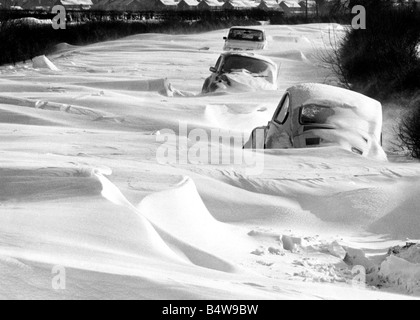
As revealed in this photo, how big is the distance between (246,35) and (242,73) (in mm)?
11064

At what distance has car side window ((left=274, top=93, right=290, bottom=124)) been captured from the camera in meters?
11.1

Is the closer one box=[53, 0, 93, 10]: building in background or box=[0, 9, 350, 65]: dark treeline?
box=[0, 9, 350, 65]: dark treeline

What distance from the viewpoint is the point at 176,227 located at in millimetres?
6633

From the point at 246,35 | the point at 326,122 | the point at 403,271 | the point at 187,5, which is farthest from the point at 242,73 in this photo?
the point at 187,5

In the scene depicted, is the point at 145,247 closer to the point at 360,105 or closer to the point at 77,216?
the point at 77,216

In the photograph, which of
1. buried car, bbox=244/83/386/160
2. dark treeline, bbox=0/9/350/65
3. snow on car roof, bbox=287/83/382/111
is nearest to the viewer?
buried car, bbox=244/83/386/160

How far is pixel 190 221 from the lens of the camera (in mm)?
6996

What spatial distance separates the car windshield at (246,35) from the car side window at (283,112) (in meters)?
17.6

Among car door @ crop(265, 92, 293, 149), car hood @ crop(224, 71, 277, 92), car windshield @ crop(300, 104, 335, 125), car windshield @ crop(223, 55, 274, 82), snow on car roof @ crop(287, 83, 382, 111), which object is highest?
snow on car roof @ crop(287, 83, 382, 111)

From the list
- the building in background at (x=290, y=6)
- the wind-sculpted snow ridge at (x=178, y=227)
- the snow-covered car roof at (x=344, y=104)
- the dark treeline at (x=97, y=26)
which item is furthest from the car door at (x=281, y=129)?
the building in background at (x=290, y=6)

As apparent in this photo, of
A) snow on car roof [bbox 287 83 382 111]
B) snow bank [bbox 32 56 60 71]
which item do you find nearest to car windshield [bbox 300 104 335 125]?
snow on car roof [bbox 287 83 382 111]

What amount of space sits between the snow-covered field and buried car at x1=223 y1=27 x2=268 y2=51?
588 inches

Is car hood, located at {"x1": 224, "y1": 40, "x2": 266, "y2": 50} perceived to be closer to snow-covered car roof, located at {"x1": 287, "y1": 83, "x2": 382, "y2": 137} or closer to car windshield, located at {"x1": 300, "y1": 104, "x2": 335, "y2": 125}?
snow-covered car roof, located at {"x1": 287, "y1": 83, "x2": 382, "y2": 137}
